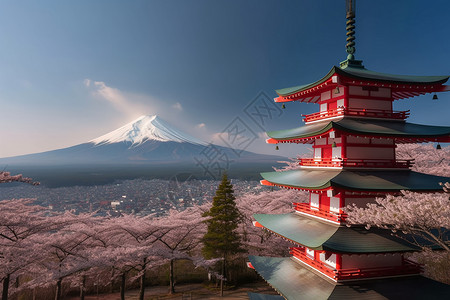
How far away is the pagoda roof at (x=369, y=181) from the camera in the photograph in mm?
8266

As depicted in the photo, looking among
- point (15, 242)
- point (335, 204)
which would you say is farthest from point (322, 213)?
point (15, 242)

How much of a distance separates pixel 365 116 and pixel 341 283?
629 cm

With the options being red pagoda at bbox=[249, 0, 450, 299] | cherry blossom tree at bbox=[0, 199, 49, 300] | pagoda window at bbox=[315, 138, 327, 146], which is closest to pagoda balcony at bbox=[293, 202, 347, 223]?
red pagoda at bbox=[249, 0, 450, 299]

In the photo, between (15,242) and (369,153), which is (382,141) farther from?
(15,242)

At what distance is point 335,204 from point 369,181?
155cm

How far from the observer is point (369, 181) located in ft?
28.3

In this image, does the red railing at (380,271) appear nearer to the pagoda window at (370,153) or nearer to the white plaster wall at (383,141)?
the pagoda window at (370,153)

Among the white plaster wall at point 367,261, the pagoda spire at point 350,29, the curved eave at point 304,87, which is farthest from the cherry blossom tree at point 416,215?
the pagoda spire at point 350,29

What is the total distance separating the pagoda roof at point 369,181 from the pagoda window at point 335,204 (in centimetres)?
99

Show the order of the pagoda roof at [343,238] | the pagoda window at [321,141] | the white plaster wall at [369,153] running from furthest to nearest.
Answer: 1. the pagoda window at [321,141]
2. the white plaster wall at [369,153]
3. the pagoda roof at [343,238]

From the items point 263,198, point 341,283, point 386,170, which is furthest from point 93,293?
point 386,170

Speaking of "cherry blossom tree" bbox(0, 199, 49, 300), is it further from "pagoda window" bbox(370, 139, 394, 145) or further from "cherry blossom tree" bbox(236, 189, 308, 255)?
"pagoda window" bbox(370, 139, 394, 145)

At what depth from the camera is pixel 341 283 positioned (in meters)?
8.59

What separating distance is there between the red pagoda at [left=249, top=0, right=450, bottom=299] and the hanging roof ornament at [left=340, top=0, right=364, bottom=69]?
4 cm
